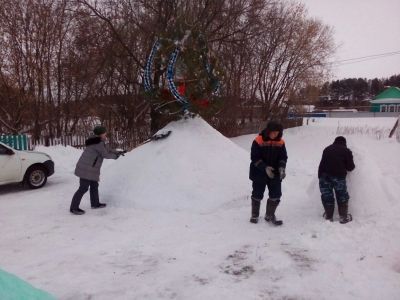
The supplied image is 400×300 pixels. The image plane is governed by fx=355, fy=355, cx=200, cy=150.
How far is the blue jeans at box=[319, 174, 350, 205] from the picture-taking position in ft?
18.6

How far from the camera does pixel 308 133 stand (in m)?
24.1

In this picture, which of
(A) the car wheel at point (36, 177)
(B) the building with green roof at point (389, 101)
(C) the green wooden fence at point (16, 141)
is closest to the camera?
(A) the car wheel at point (36, 177)

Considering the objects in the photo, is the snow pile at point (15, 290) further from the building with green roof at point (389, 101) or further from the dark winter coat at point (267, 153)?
the building with green roof at point (389, 101)

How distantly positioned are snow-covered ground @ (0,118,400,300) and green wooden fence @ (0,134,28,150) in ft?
19.5

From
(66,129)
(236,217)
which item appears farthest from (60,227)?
(66,129)

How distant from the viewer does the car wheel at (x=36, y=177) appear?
8.97 meters

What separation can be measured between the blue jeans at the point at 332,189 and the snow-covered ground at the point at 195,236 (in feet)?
1.06

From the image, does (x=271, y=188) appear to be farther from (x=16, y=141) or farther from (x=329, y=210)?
(x=16, y=141)

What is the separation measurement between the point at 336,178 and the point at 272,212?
1.16 m

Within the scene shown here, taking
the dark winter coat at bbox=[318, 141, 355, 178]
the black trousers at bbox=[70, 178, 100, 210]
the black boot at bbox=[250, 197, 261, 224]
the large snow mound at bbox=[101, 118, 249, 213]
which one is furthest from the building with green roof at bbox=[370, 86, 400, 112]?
the black trousers at bbox=[70, 178, 100, 210]

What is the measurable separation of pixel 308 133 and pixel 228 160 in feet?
58.2

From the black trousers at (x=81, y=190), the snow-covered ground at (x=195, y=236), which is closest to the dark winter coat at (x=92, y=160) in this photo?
the black trousers at (x=81, y=190)

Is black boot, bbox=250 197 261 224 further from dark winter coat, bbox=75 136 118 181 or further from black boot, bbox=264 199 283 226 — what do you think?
dark winter coat, bbox=75 136 118 181

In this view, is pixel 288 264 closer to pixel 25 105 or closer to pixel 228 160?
pixel 228 160
